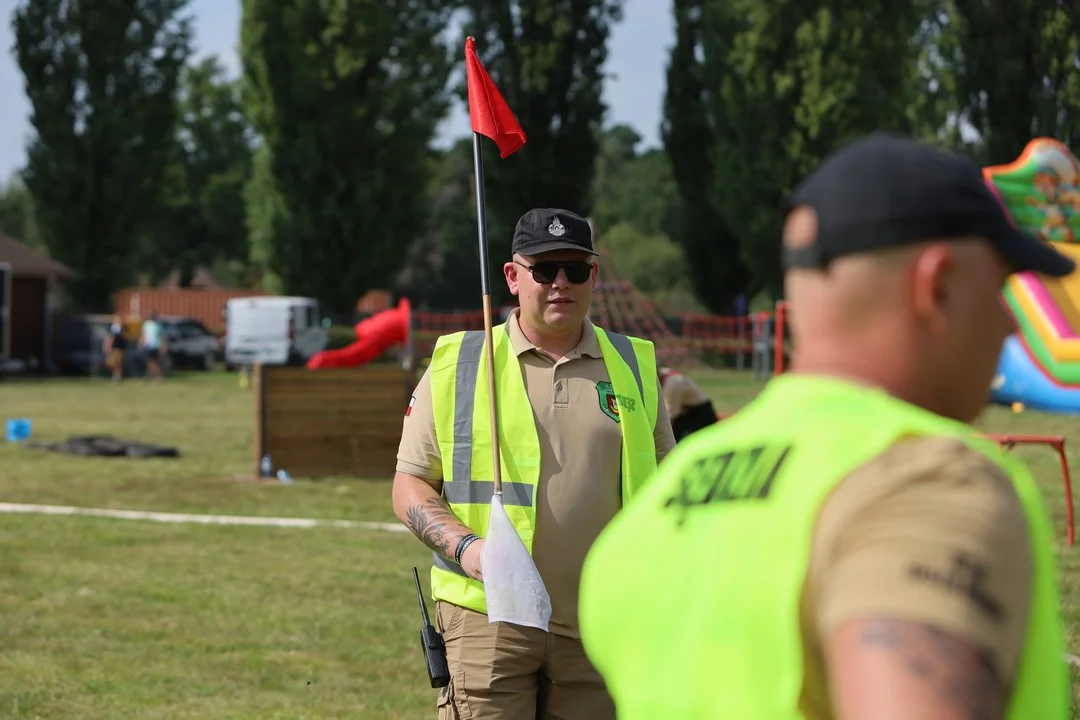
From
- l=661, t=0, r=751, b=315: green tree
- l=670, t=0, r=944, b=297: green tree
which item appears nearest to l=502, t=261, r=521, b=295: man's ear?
l=670, t=0, r=944, b=297: green tree

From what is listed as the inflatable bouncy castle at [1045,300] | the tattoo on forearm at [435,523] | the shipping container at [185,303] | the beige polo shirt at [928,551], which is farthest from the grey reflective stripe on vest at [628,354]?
the shipping container at [185,303]

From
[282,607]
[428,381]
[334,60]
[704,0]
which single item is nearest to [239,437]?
[282,607]

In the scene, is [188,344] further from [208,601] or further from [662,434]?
[662,434]

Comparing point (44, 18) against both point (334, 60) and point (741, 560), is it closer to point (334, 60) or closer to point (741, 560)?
point (334, 60)

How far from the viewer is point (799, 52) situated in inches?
1709

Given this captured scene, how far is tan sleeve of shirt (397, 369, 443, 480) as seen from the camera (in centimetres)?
442

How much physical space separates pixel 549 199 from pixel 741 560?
45.1 meters

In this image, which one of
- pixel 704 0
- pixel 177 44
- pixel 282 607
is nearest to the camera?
pixel 282 607

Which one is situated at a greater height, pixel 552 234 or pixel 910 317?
pixel 552 234

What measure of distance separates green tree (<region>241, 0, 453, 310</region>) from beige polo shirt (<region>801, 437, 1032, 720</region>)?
144 feet

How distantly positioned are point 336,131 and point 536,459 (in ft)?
137

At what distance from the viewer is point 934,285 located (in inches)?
59.8

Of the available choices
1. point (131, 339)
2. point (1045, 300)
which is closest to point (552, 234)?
point (1045, 300)

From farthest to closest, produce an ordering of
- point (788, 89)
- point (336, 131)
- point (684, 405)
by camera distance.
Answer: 1. point (336, 131)
2. point (788, 89)
3. point (684, 405)
